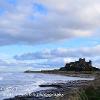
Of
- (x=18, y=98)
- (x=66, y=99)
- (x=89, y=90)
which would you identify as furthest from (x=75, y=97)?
(x=18, y=98)

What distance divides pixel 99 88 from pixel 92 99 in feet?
27.6

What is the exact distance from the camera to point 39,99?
45.8 meters

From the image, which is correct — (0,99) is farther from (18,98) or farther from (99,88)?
(99,88)

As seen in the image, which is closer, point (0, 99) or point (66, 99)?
point (66, 99)

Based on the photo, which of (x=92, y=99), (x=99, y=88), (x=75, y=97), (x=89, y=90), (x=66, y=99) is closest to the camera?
(x=66, y=99)

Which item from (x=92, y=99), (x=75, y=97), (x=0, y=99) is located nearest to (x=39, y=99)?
(x=0, y=99)

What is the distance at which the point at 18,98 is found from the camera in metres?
46.5

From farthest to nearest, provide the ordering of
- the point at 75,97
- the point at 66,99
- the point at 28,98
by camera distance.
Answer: the point at 28,98 → the point at 75,97 → the point at 66,99

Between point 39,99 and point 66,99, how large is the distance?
1831 cm

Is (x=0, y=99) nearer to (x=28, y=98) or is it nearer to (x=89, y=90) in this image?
(x=28, y=98)

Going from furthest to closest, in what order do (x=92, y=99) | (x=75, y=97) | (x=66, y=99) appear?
(x=92, y=99) < (x=75, y=97) < (x=66, y=99)

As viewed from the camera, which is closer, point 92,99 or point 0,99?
point 92,99

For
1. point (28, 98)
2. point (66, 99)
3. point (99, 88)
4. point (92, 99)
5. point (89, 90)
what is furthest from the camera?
point (28, 98)

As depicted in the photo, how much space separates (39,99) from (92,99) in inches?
439
